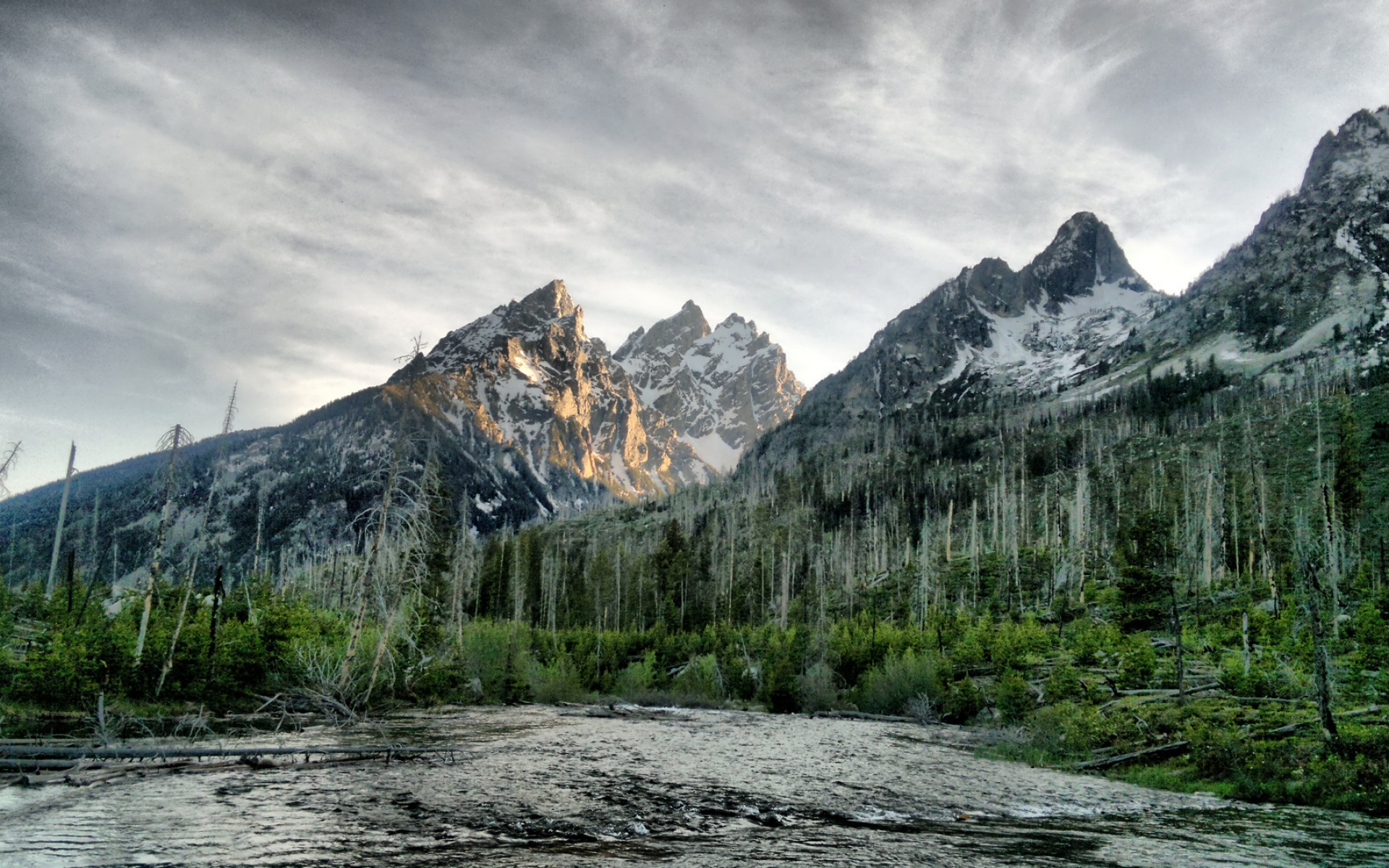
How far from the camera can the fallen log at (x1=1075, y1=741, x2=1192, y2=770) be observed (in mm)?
27703

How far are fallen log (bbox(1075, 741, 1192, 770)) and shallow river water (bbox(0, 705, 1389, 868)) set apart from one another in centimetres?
274

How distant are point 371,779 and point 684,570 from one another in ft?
235

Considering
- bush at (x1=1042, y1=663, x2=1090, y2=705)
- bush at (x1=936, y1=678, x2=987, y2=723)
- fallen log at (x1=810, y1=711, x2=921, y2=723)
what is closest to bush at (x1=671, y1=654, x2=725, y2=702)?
fallen log at (x1=810, y1=711, x2=921, y2=723)

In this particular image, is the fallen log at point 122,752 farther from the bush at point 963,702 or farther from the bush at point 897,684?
the bush at point 897,684

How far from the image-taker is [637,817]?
54.5ft

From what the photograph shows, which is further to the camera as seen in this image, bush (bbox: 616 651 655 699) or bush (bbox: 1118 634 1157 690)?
bush (bbox: 616 651 655 699)

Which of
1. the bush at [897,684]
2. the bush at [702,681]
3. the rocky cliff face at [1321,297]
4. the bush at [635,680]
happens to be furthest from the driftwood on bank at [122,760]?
the rocky cliff face at [1321,297]

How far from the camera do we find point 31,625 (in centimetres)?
4291

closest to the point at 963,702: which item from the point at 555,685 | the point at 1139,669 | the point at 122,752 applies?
the point at 1139,669

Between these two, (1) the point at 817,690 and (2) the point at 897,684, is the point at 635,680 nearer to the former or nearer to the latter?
(1) the point at 817,690

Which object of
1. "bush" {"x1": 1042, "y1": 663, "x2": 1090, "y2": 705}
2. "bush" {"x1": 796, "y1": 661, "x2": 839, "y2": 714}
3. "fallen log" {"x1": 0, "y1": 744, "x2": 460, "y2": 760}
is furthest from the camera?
"bush" {"x1": 796, "y1": 661, "x2": 839, "y2": 714}

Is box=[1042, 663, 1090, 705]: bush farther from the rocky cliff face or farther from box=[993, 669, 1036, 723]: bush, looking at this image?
the rocky cliff face

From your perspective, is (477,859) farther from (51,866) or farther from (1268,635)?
(1268,635)

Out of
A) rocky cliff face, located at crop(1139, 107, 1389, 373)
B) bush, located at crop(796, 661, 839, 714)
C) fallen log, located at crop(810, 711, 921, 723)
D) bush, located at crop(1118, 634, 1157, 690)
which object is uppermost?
rocky cliff face, located at crop(1139, 107, 1389, 373)
